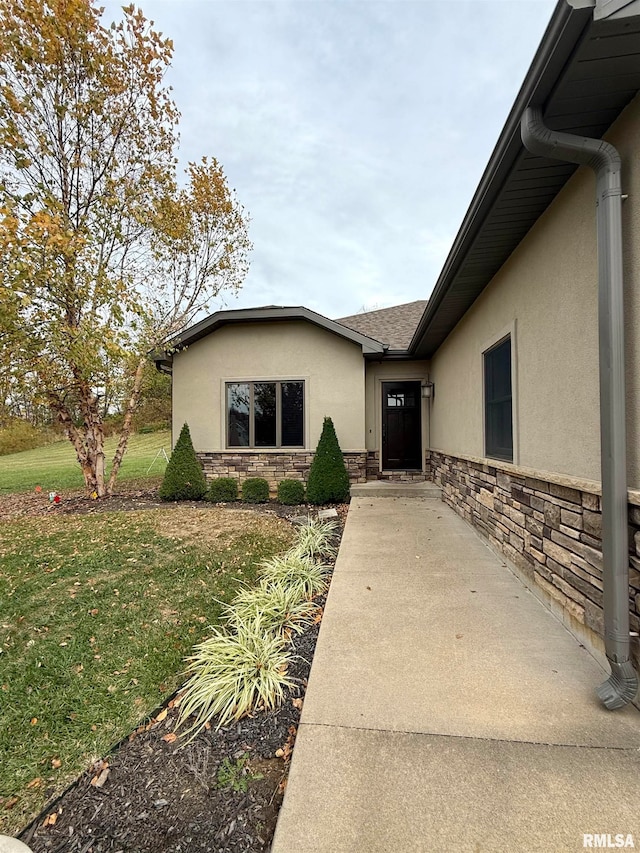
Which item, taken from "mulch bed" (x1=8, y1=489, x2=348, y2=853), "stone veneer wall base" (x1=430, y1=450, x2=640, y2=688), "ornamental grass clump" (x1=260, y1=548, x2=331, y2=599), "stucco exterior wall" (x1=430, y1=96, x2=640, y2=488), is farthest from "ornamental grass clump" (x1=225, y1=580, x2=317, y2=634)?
"stucco exterior wall" (x1=430, y1=96, x2=640, y2=488)

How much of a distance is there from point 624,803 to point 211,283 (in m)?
11.1

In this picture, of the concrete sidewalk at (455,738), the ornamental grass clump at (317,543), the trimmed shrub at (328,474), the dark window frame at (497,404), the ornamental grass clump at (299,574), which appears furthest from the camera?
the trimmed shrub at (328,474)

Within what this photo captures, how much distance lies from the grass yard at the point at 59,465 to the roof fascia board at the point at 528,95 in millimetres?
11285

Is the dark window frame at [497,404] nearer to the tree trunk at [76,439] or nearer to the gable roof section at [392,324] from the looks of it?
the gable roof section at [392,324]

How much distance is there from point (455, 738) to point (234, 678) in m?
1.26

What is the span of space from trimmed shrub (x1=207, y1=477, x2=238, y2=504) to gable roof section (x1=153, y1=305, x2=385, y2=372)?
10.5 feet

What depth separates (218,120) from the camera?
9.27m

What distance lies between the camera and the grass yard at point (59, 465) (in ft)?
37.6

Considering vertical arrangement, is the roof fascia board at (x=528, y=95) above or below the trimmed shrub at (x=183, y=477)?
above

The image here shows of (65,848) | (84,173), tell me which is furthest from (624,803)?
(84,173)

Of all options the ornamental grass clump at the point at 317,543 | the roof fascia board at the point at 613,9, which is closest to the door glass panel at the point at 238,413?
the ornamental grass clump at the point at 317,543

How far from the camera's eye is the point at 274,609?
329cm

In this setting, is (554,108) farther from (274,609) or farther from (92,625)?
(92,625)

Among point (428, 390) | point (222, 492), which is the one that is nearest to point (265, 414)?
point (222, 492)
